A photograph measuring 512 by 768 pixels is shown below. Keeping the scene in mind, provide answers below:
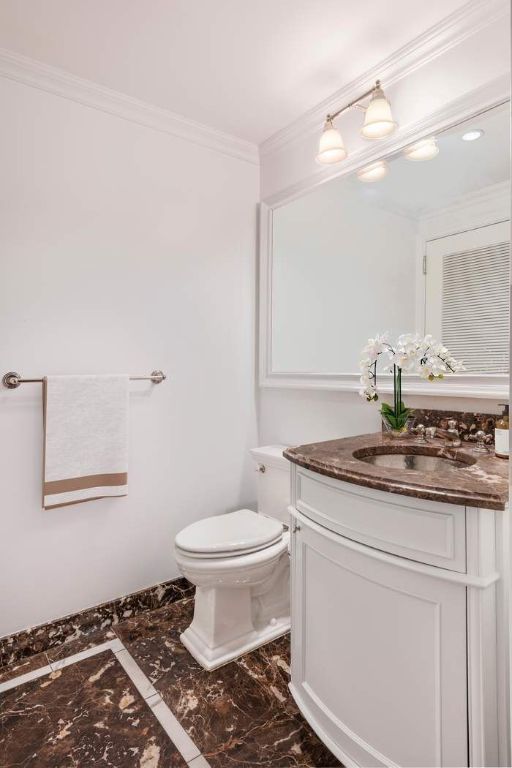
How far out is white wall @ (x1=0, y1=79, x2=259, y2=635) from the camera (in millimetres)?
1680

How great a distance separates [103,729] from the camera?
1.34 meters

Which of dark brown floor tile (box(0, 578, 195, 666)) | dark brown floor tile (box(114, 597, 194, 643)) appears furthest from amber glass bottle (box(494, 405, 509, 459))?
dark brown floor tile (box(0, 578, 195, 666))

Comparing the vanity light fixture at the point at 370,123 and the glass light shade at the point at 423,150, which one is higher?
the vanity light fixture at the point at 370,123

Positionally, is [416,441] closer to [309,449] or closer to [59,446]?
[309,449]

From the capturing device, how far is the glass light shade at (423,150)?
1557 millimetres

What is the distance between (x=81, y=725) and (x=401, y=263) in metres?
1.97

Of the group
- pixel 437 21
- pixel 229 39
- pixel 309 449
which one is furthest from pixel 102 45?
pixel 309 449

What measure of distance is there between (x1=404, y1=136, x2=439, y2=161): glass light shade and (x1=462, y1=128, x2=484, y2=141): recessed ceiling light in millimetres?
99

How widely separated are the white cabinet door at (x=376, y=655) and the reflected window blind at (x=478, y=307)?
795 millimetres

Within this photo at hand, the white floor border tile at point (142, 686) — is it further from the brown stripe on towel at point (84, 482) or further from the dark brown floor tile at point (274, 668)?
the brown stripe on towel at point (84, 482)

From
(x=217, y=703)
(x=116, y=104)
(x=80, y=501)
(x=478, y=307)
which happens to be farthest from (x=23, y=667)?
(x=116, y=104)

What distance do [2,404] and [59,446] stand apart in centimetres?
27

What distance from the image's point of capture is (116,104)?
189cm

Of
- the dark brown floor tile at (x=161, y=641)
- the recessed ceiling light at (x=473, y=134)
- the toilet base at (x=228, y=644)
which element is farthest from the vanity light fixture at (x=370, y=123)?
the dark brown floor tile at (x=161, y=641)
